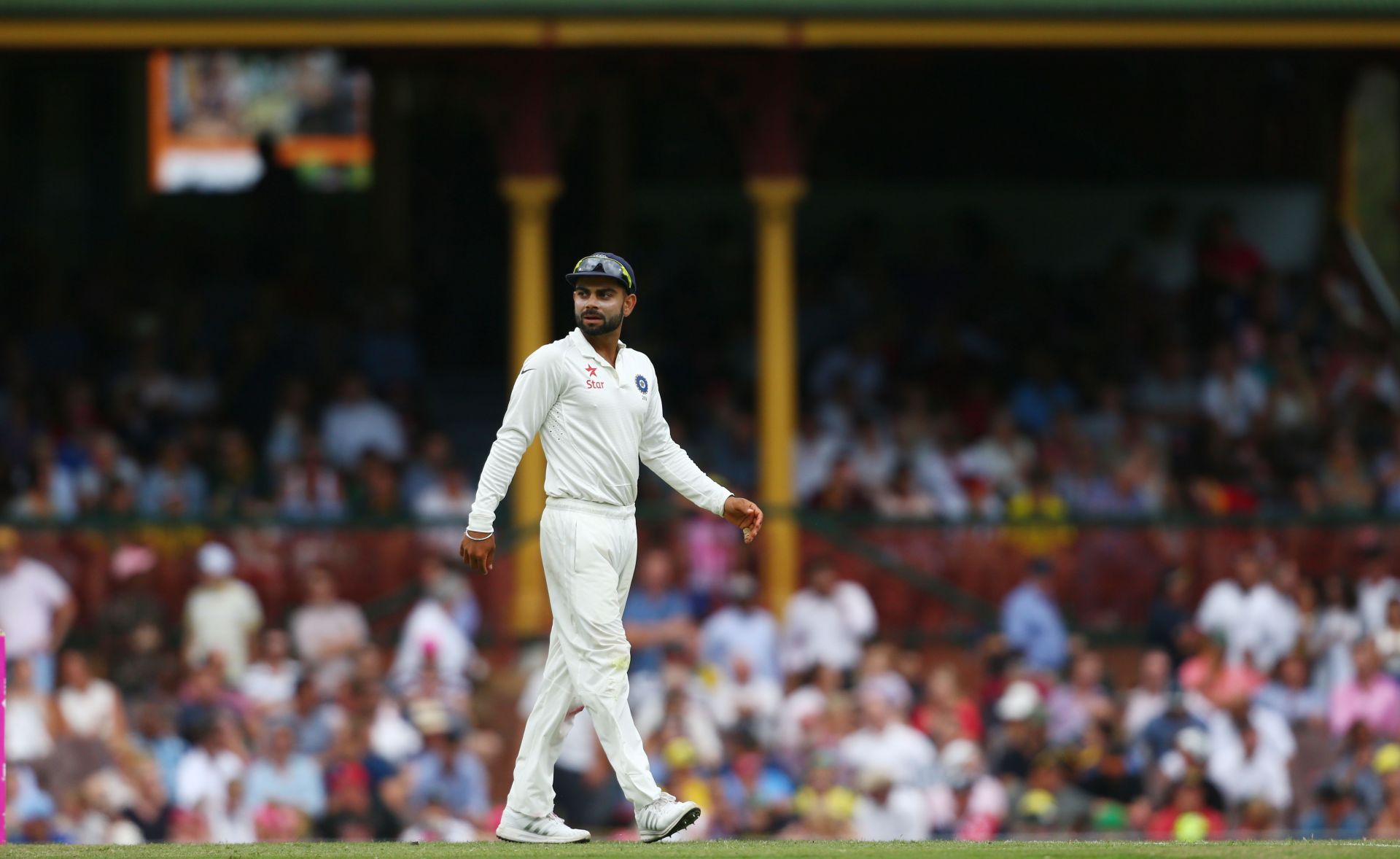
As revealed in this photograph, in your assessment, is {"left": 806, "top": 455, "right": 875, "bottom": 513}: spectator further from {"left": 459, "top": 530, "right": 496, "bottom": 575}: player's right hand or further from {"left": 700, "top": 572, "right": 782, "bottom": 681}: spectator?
{"left": 459, "top": 530, "right": 496, "bottom": 575}: player's right hand

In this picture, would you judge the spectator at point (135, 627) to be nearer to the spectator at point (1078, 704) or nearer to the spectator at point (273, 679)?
the spectator at point (273, 679)

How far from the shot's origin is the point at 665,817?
8461mm

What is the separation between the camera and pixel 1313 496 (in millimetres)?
15633

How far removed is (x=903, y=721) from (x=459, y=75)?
5179mm

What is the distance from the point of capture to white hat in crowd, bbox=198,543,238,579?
1419 centimetres

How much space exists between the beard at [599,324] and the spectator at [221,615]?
602 cm

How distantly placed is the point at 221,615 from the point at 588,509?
612cm

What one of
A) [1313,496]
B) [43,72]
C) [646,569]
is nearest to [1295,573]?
[1313,496]

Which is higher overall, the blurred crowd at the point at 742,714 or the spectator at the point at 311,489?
the spectator at the point at 311,489

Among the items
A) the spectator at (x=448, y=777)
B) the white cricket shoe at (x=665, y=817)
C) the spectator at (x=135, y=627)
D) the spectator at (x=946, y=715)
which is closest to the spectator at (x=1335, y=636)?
the spectator at (x=946, y=715)

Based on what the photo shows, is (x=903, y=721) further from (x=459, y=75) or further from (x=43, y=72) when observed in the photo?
(x=43, y=72)

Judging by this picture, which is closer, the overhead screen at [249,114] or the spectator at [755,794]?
the spectator at [755,794]

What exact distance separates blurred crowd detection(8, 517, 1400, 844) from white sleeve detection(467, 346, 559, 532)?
4883 mm

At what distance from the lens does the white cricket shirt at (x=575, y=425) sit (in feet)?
27.6
